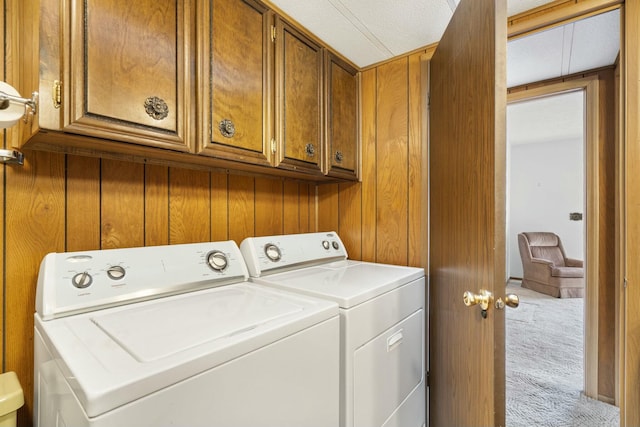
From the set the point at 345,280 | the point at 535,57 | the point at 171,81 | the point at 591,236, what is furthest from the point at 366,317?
the point at 535,57

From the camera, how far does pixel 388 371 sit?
128 cm

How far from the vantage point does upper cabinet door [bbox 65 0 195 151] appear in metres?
0.85

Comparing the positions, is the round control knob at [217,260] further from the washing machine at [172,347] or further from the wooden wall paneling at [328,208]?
the wooden wall paneling at [328,208]

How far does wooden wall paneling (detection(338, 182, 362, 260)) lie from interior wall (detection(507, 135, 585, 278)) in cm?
459

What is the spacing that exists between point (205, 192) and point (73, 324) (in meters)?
0.80

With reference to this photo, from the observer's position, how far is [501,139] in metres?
0.94

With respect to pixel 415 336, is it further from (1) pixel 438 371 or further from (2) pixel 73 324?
(2) pixel 73 324

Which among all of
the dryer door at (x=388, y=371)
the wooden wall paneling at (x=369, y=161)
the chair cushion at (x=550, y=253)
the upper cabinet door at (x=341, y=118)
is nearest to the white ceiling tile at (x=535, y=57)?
the wooden wall paneling at (x=369, y=161)

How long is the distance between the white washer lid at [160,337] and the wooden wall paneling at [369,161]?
37.9 inches

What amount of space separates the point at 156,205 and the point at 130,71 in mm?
582

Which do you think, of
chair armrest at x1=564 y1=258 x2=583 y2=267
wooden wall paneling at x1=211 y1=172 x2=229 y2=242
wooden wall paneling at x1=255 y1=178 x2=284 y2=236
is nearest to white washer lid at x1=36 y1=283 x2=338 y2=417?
wooden wall paneling at x1=211 y1=172 x2=229 y2=242

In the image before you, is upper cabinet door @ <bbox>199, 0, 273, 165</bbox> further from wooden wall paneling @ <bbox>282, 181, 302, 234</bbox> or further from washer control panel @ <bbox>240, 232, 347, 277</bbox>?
wooden wall paneling @ <bbox>282, 181, 302, 234</bbox>

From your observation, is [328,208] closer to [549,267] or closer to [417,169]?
[417,169]

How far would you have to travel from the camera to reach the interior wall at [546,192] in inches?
197
